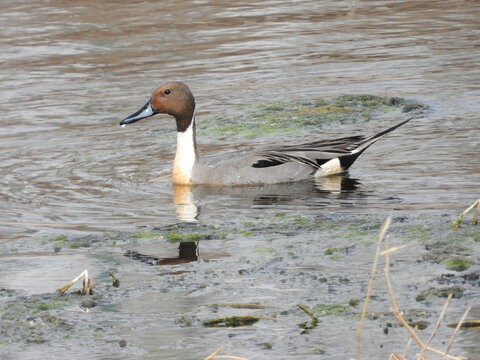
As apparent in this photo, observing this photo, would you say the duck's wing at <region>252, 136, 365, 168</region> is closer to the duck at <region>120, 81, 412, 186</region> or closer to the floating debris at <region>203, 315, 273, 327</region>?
the duck at <region>120, 81, 412, 186</region>

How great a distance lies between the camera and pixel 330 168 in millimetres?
9531

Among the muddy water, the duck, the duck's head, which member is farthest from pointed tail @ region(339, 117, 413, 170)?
the duck's head

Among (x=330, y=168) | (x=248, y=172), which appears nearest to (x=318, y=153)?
(x=330, y=168)

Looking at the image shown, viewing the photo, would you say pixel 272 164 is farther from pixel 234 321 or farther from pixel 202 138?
pixel 234 321

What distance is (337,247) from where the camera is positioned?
21.3 ft

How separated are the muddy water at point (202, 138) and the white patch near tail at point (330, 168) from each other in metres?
0.19

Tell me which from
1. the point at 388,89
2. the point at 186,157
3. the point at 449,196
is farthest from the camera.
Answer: the point at 388,89

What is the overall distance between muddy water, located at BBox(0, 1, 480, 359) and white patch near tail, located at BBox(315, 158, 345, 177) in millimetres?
191

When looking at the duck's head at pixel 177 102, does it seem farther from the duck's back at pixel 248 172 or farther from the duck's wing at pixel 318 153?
the duck's wing at pixel 318 153

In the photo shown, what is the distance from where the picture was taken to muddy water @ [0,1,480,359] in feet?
19.0

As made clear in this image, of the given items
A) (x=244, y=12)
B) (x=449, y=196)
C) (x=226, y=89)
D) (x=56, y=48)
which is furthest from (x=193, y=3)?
(x=449, y=196)

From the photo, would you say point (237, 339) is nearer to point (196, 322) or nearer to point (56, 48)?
point (196, 322)

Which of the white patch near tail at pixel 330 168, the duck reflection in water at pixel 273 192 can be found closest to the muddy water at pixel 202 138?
the duck reflection in water at pixel 273 192

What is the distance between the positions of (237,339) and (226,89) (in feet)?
28.0
